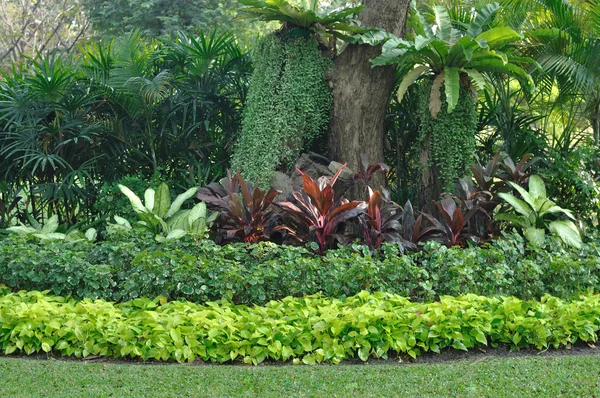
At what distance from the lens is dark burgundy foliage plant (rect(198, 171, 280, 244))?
6.50 metres

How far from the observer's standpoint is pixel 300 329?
4707 mm

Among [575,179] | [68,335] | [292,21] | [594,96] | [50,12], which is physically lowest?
[68,335]

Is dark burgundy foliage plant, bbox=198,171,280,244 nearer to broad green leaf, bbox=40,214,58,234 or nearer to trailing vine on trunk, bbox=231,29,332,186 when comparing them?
trailing vine on trunk, bbox=231,29,332,186

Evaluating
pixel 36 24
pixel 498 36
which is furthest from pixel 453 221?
pixel 36 24

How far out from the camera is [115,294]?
224 inches

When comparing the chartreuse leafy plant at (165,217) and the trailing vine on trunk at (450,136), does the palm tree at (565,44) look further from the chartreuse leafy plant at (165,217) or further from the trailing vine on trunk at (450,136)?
the chartreuse leafy plant at (165,217)

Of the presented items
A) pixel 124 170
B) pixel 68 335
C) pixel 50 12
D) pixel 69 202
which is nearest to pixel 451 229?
pixel 68 335

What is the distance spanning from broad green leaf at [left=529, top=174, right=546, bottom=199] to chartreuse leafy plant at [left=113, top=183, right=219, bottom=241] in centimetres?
317

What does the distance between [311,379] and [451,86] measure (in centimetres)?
414

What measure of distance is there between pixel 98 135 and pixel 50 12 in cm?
1805

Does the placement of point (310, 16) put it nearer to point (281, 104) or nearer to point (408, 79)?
point (281, 104)

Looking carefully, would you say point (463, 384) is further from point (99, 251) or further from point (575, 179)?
point (575, 179)

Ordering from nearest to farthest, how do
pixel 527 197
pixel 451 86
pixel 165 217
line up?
pixel 527 197
pixel 165 217
pixel 451 86

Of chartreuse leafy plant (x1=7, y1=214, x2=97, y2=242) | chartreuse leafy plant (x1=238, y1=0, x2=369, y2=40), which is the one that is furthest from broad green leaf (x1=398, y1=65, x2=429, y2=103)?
chartreuse leafy plant (x1=7, y1=214, x2=97, y2=242)
